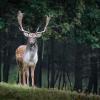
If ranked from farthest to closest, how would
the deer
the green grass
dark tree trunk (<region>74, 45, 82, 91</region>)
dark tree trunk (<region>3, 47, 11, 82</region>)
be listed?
dark tree trunk (<region>74, 45, 82, 91</region>) → dark tree trunk (<region>3, 47, 11, 82</region>) → the deer → the green grass

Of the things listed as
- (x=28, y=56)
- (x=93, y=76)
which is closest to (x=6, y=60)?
(x=93, y=76)

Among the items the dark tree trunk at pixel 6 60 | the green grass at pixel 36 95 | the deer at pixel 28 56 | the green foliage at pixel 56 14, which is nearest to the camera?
the green grass at pixel 36 95

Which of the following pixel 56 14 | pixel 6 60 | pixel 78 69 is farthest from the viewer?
pixel 78 69

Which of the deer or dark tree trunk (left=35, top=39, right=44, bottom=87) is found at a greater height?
the deer

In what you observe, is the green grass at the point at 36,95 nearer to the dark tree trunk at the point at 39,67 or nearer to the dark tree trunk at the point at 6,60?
the dark tree trunk at the point at 39,67

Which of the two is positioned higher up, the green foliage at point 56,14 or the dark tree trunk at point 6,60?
the green foliage at point 56,14

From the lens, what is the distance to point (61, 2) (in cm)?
1212

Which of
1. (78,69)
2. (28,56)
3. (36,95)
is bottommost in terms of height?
(78,69)

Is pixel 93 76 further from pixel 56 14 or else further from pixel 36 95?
pixel 36 95

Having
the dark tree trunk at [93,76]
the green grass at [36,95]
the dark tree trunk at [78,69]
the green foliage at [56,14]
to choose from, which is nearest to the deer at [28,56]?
the green foliage at [56,14]

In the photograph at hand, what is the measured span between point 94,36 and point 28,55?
596cm

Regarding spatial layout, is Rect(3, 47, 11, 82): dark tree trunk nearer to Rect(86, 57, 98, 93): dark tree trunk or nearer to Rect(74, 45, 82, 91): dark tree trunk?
Rect(74, 45, 82, 91): dark tree trunk

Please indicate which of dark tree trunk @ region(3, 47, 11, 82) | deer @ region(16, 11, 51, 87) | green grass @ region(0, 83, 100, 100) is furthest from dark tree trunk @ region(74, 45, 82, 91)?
green grass @ region(0, 83, 100, 100)

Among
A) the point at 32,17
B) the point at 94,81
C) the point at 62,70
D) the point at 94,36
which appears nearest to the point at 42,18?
the point at 32,17
